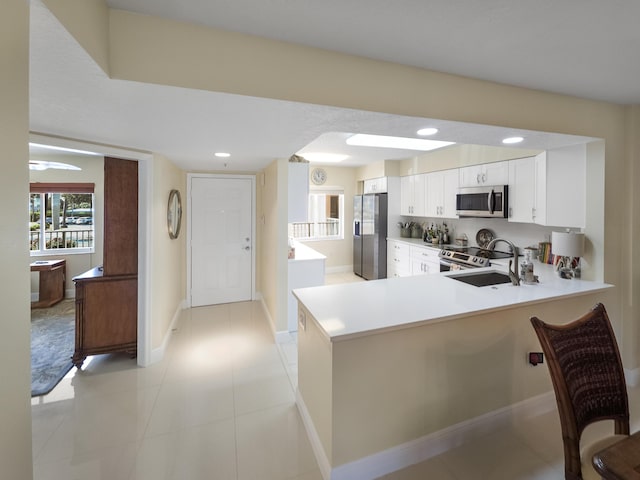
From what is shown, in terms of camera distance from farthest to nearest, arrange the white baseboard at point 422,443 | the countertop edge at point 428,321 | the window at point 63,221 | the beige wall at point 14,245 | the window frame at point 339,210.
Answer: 1. the window frame at point 339,210
2. the window at point 63,221
3. the white baseboard at point 422,443
4. the countertop edge at point 428,321
5. the beige wall at point 14,245

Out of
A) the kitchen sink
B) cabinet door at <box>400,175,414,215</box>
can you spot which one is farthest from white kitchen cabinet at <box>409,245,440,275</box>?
the kitchen sink

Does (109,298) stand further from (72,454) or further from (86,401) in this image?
(72,454)

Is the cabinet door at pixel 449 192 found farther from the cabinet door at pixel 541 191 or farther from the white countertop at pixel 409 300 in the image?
the white countertop at pixel 409 300

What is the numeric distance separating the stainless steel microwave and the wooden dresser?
3.97 metres

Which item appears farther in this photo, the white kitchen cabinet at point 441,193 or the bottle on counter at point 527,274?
the white kitchen cabinet at point 441,193

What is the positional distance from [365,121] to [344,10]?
667 millimetres

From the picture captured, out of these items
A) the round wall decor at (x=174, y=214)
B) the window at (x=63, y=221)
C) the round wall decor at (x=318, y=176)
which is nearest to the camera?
the round wall decor at (x=174, y=214)

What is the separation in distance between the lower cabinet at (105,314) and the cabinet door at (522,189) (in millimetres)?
4166

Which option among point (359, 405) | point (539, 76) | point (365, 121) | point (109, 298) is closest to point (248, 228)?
point (109, 298)

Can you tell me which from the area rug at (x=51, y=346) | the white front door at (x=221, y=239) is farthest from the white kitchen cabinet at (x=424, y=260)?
the area rug at (x=51, y=346)

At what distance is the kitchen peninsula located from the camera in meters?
1.59

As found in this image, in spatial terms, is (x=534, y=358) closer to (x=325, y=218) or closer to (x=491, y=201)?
(x=491, y=201)

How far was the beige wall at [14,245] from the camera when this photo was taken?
695 mm

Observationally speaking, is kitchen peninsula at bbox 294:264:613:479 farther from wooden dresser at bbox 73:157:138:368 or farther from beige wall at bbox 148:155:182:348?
wooden dresser at bbox 73:157:138:368
